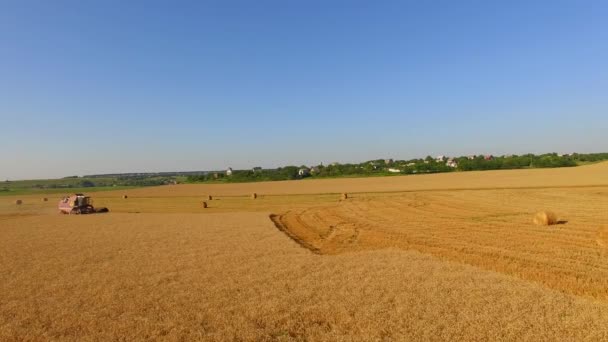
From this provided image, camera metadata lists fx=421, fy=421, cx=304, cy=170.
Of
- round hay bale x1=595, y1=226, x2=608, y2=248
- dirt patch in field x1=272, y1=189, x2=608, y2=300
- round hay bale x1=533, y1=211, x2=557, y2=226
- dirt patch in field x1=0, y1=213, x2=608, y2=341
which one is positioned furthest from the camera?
round hay bale x1=533, y1=211, x2=557, y2=226

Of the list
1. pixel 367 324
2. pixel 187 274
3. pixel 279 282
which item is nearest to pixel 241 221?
pixel 187 274

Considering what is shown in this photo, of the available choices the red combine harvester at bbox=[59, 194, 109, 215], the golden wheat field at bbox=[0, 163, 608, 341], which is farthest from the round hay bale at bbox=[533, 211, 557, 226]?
the red combine harvester at bbox=[59, 194, 109, 215]

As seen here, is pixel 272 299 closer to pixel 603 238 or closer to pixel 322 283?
pixel 322 283

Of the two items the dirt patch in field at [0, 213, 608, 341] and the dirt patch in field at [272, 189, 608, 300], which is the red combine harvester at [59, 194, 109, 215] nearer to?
the dirt patch in field at [272, 189, 608, 300]

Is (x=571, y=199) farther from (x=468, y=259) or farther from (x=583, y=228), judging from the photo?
(x=468, y=259)

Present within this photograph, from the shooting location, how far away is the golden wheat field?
8.92 metres

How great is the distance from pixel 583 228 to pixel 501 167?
84.7m

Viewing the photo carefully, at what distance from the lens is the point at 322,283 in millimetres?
12445

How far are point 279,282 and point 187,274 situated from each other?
344 cm

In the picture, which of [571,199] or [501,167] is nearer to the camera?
[571,199]

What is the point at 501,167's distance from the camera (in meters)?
96.6

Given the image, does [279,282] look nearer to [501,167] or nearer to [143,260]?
[143,260]

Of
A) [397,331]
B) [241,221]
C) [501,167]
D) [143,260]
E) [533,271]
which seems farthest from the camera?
[501,167]

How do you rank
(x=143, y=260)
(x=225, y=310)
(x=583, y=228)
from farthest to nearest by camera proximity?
(x=583, y=228) → (x=143, y=260) → (x=225, y=310)
